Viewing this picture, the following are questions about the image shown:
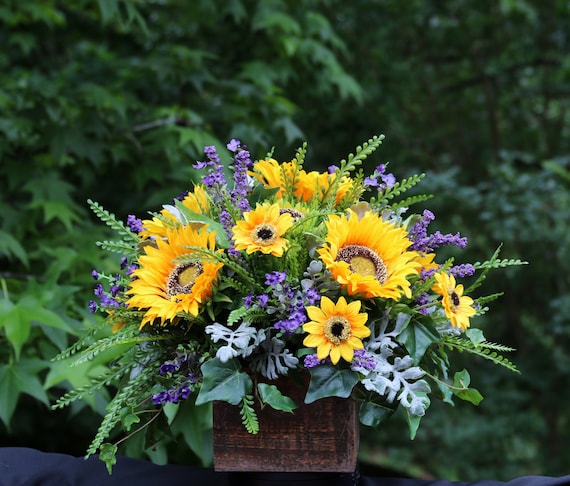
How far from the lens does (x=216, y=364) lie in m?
0.99

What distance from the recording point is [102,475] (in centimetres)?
119

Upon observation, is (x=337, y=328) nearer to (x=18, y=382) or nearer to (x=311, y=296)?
(x=311, y=296)

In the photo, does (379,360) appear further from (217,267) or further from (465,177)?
(465,177)

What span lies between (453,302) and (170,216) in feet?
1.42

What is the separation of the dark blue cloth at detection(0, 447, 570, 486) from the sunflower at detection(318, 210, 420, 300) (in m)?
0.36

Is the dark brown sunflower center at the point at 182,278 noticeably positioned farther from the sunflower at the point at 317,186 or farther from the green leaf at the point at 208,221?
the sunflower at the point at 317,186

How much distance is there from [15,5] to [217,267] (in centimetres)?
231

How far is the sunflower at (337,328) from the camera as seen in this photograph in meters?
0.94

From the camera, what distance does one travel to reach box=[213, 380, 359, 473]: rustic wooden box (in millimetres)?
1007

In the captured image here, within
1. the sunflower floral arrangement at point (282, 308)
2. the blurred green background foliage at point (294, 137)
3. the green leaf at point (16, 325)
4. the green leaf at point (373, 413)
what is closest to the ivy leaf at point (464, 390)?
the sunflower floral arrangement at point (282, 308)

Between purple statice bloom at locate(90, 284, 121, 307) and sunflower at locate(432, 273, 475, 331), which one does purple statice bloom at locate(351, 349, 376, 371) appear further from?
purple statice bloom at locate(90, 284, 121, 307)

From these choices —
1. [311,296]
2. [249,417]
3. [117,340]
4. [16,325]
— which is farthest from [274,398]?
[16,325]

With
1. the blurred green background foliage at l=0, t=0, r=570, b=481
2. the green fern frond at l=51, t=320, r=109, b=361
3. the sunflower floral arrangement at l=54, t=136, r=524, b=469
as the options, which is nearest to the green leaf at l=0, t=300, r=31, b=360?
the blurred green background foliage at l=0, t=0, r=570, b=481

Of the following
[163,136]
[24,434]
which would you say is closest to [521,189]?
[163,136]
